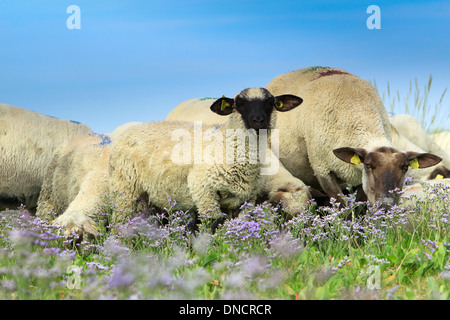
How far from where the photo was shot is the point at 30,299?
336cm

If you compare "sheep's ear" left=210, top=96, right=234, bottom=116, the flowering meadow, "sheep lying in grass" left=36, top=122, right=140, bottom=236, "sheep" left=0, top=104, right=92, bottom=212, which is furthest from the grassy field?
"sheep" left=0, top=104, right=92, bottom=212

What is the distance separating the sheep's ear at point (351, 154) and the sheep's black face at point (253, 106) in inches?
41.6

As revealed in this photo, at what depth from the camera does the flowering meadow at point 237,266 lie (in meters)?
3.58

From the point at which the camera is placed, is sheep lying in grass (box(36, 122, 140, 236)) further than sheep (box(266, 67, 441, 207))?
Yes

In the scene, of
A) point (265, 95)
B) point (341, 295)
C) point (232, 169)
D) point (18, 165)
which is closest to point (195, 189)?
point (232, 169)

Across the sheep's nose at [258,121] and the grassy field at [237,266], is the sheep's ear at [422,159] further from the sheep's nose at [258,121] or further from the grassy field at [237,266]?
the sheep's nose at [258,121]

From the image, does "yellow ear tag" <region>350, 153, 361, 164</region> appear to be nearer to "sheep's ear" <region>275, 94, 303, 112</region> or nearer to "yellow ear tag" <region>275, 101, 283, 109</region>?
"sheep's ear" <region>275, 94, 303, 112</region>

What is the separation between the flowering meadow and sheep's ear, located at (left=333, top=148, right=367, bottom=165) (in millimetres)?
1003

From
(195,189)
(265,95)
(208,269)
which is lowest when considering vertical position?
(208,269)

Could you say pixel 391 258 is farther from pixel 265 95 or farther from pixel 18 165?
pixel 18 165

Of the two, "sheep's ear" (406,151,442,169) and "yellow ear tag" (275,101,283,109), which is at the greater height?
"yellow ear tag" (275,101,283,109)

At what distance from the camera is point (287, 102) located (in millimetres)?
6621

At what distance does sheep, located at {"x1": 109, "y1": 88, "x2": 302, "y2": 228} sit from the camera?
20.0ft
